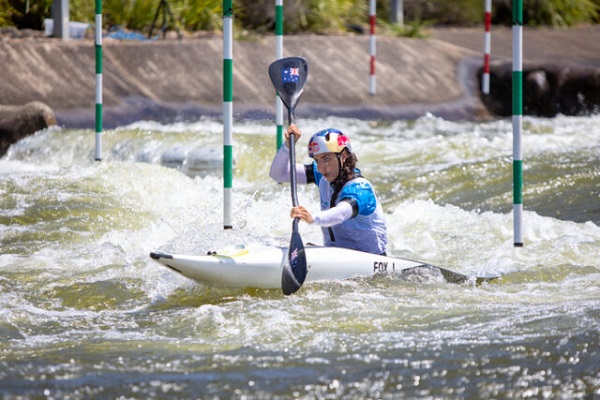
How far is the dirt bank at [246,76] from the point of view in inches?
429

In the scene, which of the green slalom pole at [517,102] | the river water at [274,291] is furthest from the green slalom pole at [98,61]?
the green slalom pole at [517,102]

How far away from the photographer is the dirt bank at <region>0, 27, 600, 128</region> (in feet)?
35.7

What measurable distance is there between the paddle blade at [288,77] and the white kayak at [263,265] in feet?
3.77

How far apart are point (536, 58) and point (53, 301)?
31.7 ft

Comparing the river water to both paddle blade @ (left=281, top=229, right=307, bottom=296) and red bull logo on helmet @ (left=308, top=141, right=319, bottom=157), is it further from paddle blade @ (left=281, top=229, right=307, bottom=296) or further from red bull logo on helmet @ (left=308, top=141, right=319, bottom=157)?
red bull logo on helmet @ (left=308, top=141, right=319, bottom=157)

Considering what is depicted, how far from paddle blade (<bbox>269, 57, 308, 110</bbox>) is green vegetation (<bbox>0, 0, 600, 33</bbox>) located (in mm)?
6943

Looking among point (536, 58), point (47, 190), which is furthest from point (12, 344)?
point (536, 58)

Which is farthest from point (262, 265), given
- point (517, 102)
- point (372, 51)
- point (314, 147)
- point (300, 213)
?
point (372, 51)

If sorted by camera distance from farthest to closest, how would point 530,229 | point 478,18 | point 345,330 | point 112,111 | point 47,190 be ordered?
point 478,18 < point 112,111 < point 47,190 < point 530,229 < point 345,330

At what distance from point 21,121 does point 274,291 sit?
18.2ft

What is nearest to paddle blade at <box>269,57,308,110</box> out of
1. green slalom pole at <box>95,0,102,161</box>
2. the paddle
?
the paddle

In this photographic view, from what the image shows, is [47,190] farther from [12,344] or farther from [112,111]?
[12,344]

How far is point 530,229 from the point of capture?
7176 millimetres

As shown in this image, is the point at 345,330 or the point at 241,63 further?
the point at 241,63
